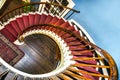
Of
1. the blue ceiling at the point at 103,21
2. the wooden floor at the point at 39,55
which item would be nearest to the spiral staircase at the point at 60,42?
the wooden floor at the point at 39,55

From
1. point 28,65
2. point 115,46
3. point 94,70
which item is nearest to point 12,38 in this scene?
point 28,65

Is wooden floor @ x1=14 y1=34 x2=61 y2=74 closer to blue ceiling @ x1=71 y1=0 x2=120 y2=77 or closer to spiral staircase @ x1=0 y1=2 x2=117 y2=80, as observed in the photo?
spiral staircase @ x1=0 y1=2 x2=117 y2=80

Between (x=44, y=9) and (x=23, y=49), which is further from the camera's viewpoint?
(x=44, y=9)

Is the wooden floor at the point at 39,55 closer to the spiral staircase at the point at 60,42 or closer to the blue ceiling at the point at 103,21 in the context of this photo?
the spiral staircase at the point at 60,42

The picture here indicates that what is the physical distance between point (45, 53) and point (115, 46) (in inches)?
105

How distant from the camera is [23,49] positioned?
7391mm

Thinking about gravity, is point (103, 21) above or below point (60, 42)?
above

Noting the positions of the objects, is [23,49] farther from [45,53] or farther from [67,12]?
[67,12]

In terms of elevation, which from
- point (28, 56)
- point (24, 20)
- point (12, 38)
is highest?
point (24, 20)

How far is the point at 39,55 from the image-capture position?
7.42 metres

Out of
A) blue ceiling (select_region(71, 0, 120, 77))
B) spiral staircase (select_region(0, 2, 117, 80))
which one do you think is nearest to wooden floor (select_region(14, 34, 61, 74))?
spiral staircase (select_region(0, 2, 117, 80))

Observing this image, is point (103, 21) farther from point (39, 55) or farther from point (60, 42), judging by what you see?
point (39, 55)

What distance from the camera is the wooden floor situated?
23.0 feet

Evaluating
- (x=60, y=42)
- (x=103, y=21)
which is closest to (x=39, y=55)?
(x=60, y=42)
